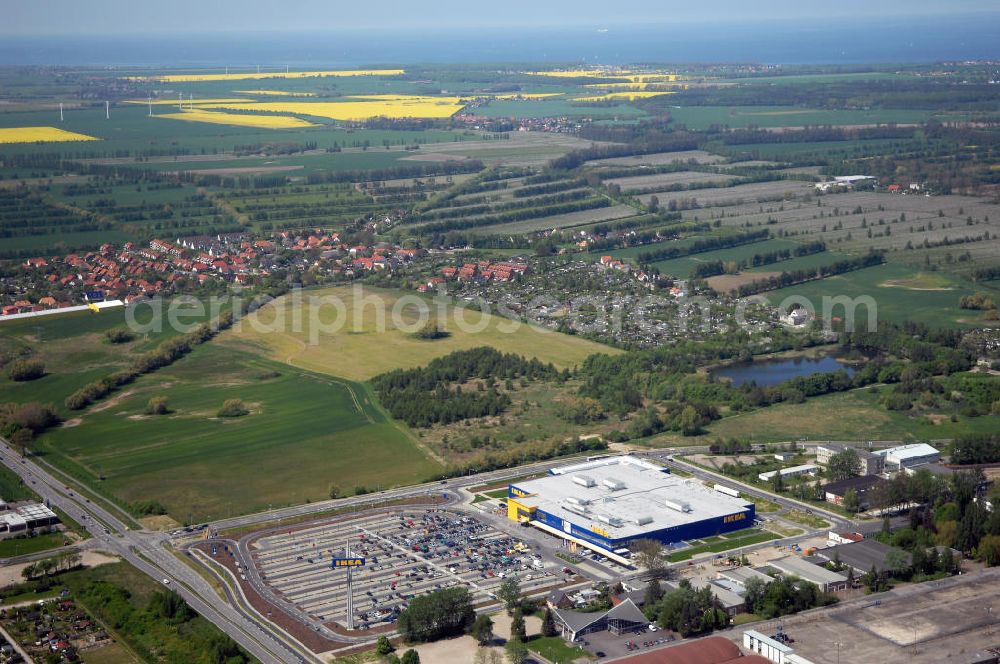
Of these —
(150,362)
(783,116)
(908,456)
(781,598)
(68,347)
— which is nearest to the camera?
(781,598)

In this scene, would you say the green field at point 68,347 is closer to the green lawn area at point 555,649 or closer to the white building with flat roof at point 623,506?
the white building with flat roof at point 623,506

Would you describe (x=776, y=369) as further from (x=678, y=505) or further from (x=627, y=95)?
(x=627, y=95)

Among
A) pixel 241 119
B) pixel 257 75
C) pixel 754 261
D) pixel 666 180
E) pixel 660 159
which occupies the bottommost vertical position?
pixel 754 261

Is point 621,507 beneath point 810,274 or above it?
beneath

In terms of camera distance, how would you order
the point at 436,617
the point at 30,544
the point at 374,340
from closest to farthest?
the point at 436,617 < the point at 30,544 < the point at 374,340

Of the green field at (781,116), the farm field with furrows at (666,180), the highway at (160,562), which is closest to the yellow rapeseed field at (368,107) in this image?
the green field at (781,116)

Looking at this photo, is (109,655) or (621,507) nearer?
(109,655)

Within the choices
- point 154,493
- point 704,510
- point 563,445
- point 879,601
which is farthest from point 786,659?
point 154,493

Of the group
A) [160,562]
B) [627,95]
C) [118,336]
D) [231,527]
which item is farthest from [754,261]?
[627,95]
